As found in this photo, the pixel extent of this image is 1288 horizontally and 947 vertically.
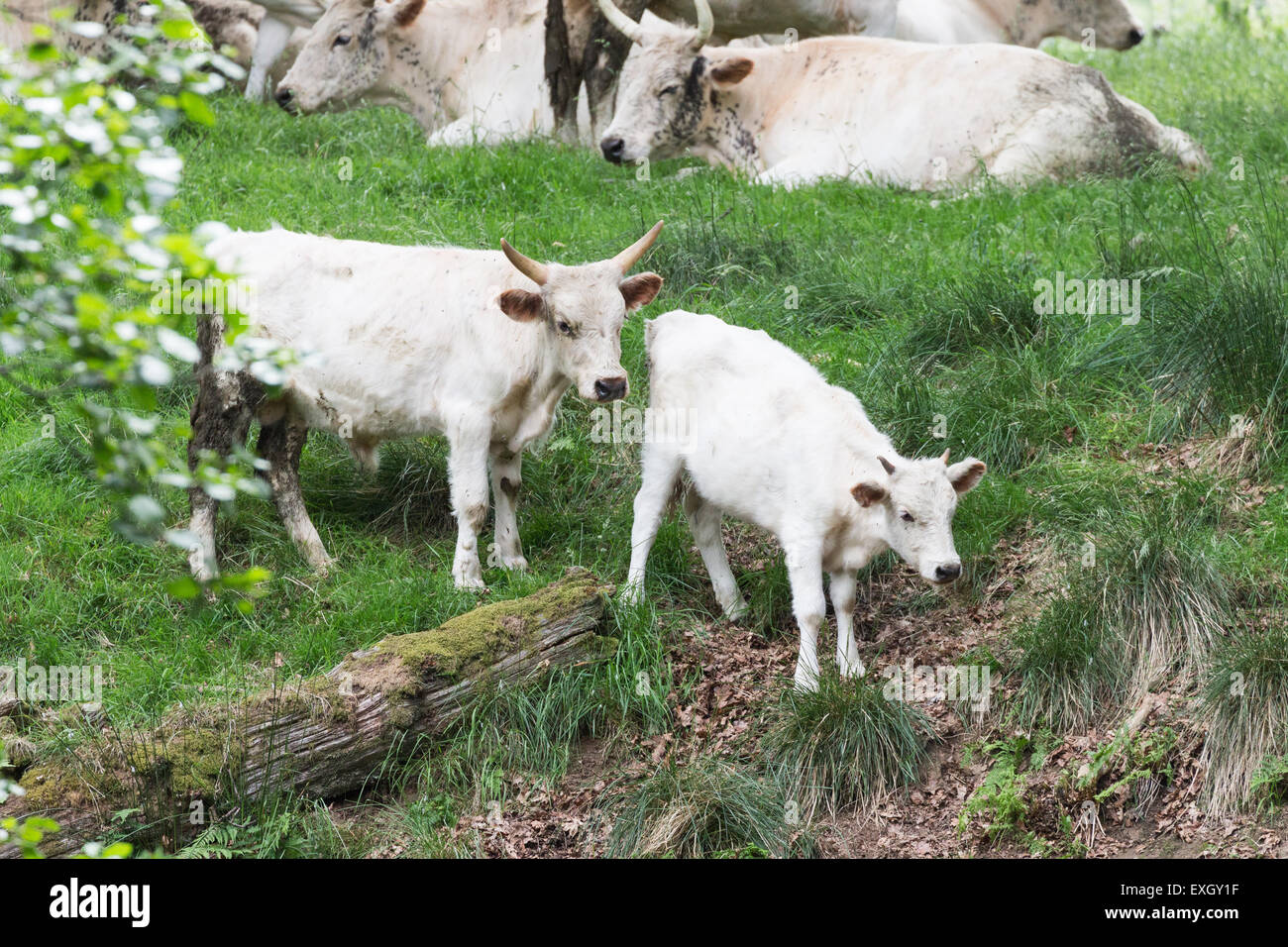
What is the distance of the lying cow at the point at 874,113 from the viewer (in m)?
11.8

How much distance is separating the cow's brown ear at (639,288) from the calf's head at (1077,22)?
9533 mm

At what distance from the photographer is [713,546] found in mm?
7676

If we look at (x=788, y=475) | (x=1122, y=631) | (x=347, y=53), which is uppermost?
(x=347, y=53)

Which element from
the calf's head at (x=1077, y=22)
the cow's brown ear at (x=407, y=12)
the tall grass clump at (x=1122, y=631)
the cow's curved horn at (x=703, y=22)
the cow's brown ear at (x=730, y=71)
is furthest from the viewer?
the calf's head at (x=1077, y=22)

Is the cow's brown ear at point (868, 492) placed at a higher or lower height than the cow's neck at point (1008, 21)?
lower

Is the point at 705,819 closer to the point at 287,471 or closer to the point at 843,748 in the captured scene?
the point at 843,748

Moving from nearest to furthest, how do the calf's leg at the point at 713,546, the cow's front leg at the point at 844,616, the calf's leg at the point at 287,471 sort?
the cow's front leg at the point at 844,616 < the calf's leg at the point at 713,546 < the calf's leg at the point at 287,471

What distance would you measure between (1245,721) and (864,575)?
2.20 metres

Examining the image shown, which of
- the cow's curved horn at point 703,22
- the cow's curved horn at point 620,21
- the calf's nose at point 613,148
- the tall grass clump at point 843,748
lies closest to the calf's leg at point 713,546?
the tall grass clump at point 843,748

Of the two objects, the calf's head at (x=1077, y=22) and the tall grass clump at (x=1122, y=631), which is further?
the calf's head at (x=1077, y=22)

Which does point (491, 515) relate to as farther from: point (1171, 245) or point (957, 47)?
point (957, 47)

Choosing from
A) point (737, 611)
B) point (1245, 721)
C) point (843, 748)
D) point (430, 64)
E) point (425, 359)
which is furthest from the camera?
point (430, 64)

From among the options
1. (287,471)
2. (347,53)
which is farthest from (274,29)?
(287,471)

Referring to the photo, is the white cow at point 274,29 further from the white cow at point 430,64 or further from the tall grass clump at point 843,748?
the tall grass clump at point 843,748
